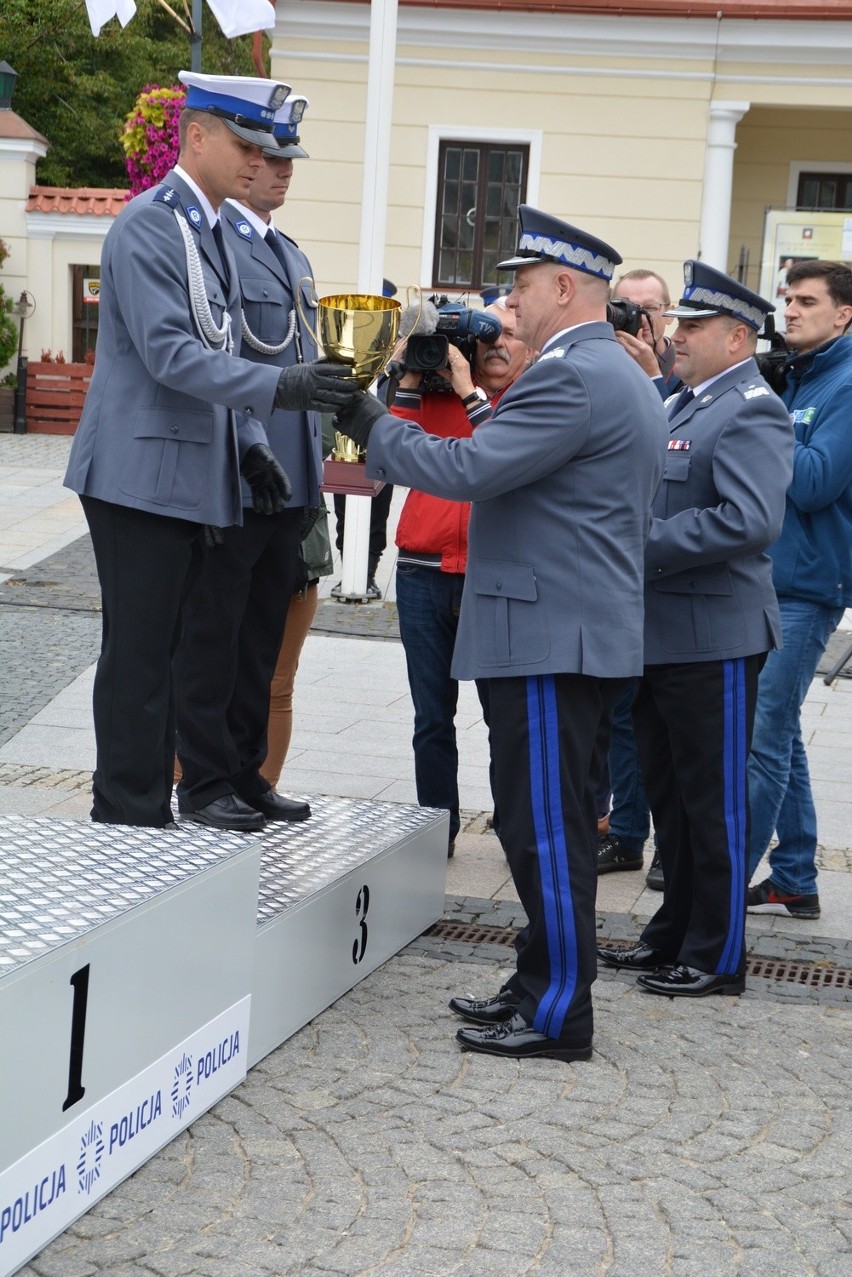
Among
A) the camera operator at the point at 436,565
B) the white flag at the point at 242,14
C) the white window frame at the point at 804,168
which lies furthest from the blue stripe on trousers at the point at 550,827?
the white window frame at the point at 804,168

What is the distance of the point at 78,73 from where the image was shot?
28844mm

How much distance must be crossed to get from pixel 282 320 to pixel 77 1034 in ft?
6.97

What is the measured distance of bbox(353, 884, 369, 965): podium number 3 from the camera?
4184mm

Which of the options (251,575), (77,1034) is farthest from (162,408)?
(77,1034)

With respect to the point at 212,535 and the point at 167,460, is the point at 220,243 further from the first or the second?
the point at 212,535

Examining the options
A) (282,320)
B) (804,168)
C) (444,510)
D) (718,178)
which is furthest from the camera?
(804,168)

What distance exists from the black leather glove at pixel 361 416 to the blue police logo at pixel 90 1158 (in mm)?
1642

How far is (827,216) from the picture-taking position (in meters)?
15.7

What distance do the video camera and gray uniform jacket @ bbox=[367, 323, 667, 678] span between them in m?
0.80

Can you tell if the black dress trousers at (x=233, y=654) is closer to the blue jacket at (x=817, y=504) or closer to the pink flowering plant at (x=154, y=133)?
the blue jacket at (x=817, y=504)

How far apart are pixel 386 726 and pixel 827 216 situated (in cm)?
1031

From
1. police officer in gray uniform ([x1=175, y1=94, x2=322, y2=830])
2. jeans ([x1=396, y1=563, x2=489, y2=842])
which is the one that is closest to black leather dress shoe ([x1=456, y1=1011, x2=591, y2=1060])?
police officer in gray uniform ([x1=175, y1=94, x2=322, y2=830])

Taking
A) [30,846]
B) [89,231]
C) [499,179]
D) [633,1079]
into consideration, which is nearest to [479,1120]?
[633,1079]

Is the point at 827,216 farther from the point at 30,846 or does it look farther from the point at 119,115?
the point at 119,115
